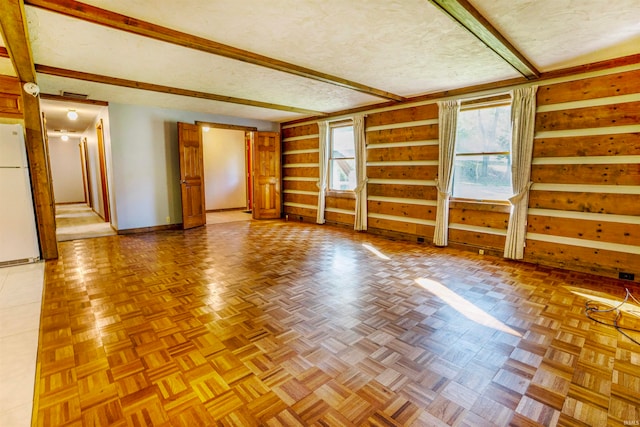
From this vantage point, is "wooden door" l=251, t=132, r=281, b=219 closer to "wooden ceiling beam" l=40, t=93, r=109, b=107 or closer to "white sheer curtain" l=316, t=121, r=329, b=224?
"white sheer curtain" l=316, t=121, r=329, b=224

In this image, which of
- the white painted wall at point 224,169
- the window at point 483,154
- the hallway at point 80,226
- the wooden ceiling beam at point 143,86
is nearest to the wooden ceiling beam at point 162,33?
the wooden ceiling beam at point 143,86

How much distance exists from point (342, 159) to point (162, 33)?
4289 mm

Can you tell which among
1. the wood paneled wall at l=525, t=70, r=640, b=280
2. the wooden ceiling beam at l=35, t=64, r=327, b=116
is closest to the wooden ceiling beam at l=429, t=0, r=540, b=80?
the wood paneled wall at l=525, t=70, r=640, b=280

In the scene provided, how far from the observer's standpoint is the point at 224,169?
29.6 ft

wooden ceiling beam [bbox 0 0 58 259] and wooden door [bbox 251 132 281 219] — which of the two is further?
wooden door [bbox 251 132 281 219]

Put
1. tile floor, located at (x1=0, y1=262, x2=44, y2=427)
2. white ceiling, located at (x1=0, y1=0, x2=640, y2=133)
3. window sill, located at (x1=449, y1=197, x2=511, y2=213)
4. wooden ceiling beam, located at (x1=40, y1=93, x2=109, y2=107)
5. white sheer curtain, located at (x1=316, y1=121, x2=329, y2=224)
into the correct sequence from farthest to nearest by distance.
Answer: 1. white sheer curtain, located at (x1=316, y1=121, x2=329, y2=224)
2. wooden ceiling beam, located at (x1=40, y1=93, x2=109, y2=107)
3. window sill, located at (x1=449, y1=197, x2=511, y2=213)
4. white ceiling, located at (x1=0, y1=0, x2=640, y2=133)
5. tile floor, located at (x1=0, y1=262, x2=44, y2=427)

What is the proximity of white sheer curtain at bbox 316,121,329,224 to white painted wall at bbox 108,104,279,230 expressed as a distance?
2523mm

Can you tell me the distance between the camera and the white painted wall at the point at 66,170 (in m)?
9.95

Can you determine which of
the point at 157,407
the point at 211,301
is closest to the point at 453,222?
the point at 211,301

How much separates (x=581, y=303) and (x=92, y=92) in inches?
264

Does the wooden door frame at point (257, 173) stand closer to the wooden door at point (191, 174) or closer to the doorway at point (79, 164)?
the wooden door at point (191, 174)

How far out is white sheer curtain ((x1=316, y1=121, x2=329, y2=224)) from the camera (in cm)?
666

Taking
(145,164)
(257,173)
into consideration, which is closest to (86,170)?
(145,164)

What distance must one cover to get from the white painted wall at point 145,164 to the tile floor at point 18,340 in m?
2.33
